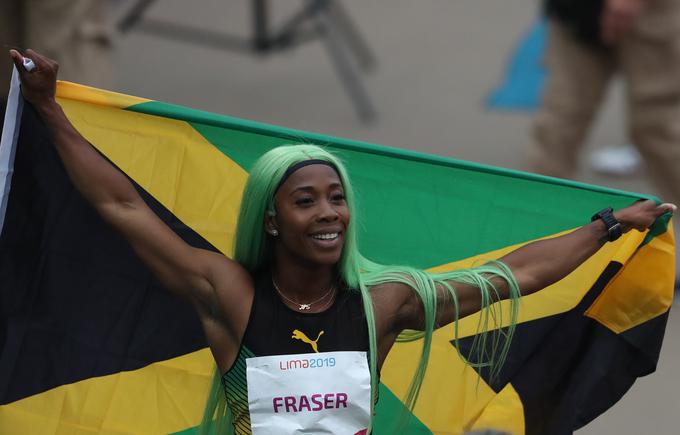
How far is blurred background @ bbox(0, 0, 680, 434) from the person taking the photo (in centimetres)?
780

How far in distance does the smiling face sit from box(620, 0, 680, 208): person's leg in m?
2.74

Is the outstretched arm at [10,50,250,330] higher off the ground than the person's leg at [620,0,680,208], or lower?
lower

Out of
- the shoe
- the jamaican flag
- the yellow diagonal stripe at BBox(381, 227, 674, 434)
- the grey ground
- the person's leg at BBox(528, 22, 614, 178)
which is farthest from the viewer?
the grey ground

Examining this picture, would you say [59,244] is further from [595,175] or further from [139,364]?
[595,175]

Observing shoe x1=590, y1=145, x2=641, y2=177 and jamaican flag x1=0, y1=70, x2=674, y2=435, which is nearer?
jamaican flag x1=0, y1=70, x2=674, y2=435

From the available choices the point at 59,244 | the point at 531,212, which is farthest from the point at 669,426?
the point at 59,244

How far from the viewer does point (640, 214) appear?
3.65 m

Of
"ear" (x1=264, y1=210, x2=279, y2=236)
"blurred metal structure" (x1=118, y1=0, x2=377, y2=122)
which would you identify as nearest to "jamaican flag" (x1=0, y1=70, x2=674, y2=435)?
"ear" (x1=264, y1=210, x2=279, y2=236)

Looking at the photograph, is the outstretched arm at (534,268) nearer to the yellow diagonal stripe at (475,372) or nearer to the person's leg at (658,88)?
the yellow diagonal stripe at (475,372)

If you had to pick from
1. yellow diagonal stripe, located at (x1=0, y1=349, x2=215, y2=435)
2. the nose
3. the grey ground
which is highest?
the grey ground

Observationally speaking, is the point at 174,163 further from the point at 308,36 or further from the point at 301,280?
the point at 308,36

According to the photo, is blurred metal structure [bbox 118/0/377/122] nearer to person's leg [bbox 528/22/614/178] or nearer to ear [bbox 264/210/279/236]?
person's leg [bbox 528/22/614/178]

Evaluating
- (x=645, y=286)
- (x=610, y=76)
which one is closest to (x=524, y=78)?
(x=610, y=76)

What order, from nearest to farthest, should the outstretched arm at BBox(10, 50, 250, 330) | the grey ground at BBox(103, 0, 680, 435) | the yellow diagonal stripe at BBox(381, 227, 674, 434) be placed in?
1. the outstretched arm at BBox(10, 50, 250, 330)
2. the yellow diagonal stripe at BBox(381, 227, 674, 434)
3. the grey ground at BBox(103, 0, 680, 435)
